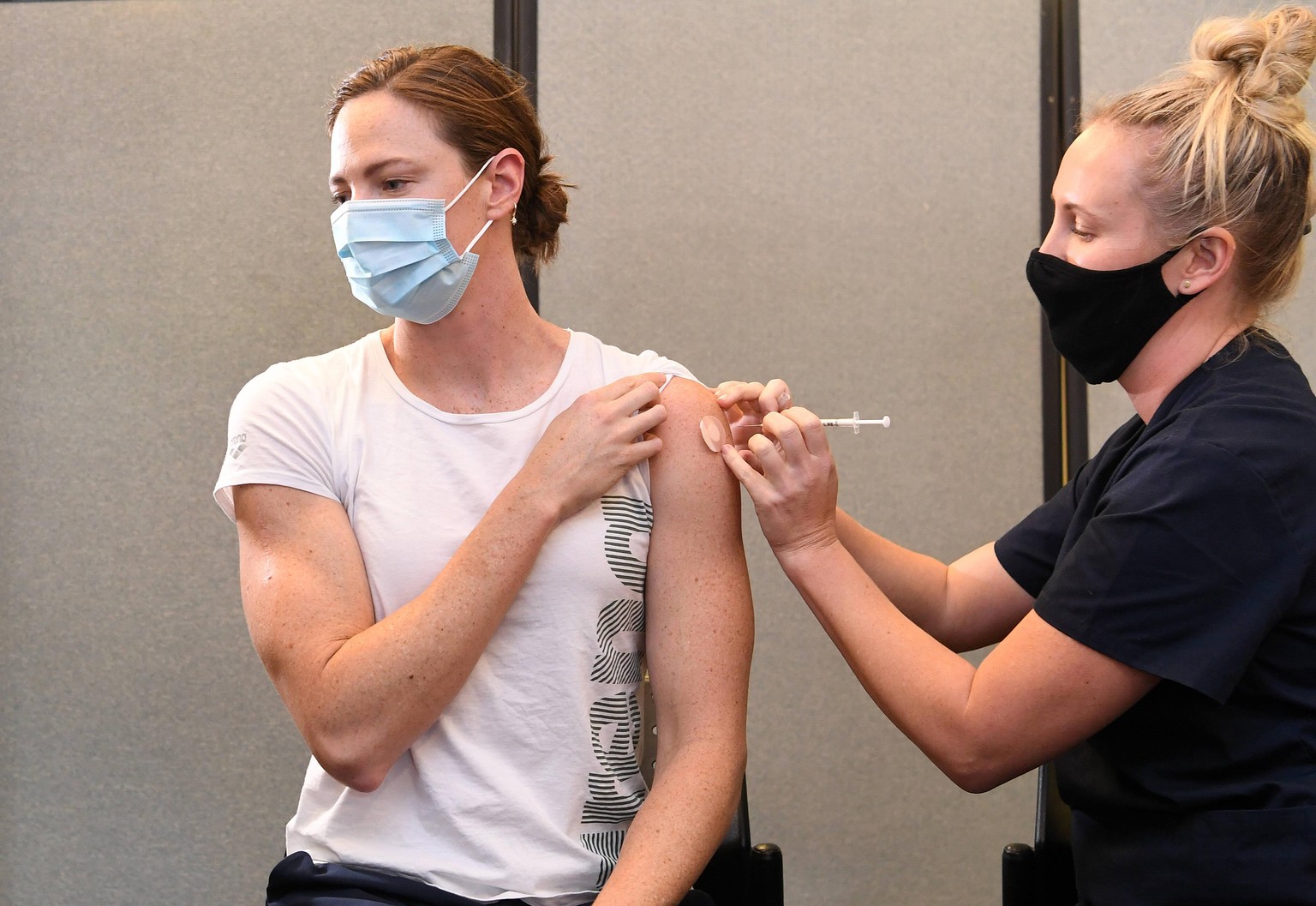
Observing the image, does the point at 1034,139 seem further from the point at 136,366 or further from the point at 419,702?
the point at 136,366

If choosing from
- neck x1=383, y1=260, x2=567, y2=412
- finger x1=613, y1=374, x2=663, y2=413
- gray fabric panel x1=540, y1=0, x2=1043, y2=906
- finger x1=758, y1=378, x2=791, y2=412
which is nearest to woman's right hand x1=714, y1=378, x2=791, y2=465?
finger x1=758, y1=378, x2=791, y2=412

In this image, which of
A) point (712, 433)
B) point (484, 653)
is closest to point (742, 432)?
point (712, 433)

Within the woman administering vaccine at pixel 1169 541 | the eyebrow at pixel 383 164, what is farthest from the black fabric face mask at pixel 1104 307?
the eyebrow at pixel 383 164

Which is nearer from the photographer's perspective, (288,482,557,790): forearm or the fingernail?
(288,482,557,790): forearm

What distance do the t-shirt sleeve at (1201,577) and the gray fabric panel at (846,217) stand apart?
1089 mm

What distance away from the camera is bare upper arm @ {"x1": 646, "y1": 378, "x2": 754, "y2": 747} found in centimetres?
133

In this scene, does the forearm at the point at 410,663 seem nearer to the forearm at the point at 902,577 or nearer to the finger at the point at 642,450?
the finger at the point at 642,450

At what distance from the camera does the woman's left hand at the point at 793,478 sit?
138 centimetres

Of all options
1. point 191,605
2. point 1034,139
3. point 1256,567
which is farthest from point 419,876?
point 1034,139

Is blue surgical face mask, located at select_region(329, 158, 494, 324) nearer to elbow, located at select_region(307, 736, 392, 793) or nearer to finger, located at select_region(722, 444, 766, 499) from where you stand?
finger, located at select_region(722, 444, 766, 499)

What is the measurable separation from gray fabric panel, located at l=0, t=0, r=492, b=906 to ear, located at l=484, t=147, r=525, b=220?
3.19ft

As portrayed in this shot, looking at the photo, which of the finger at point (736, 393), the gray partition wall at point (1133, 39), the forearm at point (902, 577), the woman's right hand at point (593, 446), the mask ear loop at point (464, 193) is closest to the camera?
the woman's right hand at point (593, 446)

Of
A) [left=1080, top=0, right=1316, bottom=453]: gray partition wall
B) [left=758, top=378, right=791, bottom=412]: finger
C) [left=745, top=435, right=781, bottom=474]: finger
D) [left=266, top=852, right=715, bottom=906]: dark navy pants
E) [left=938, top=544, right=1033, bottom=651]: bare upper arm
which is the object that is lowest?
[left=266, top=852, right=715, bottom=906]: dark navy pants

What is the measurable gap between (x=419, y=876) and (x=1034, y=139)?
180 centimetres
